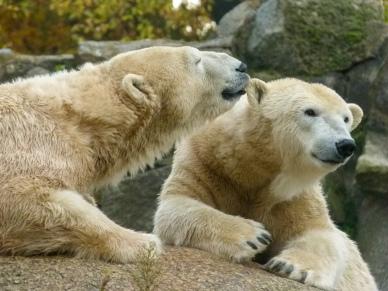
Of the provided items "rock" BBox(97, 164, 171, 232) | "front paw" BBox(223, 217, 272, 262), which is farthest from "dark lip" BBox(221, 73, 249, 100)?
"rock" BBox(97, 164, 171, 232)

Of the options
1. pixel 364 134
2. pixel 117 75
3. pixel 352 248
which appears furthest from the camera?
pixel 364 134

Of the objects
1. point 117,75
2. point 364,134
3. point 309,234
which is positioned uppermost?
point 117,75

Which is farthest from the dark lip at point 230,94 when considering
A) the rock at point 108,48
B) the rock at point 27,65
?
the rock at point 27,65

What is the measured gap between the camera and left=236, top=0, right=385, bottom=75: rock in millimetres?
9258

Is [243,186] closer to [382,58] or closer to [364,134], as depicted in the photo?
[364,134]

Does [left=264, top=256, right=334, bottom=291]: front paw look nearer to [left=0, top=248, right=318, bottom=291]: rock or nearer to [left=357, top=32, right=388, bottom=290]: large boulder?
[left=0, top=248, right=318, bottom=291]: rock

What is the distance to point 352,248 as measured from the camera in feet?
20.7

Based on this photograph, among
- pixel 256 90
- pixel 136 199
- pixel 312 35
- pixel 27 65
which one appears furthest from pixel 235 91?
pixel 27 65

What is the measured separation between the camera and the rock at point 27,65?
34.2ft

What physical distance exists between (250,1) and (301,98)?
631 centimetres

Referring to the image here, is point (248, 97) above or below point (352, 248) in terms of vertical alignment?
above

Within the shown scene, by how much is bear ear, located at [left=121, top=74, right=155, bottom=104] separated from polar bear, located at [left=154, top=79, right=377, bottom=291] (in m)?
0.77

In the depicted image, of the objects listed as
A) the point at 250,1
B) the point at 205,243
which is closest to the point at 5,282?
the point at 205,243

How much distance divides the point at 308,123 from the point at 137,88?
1237mm
